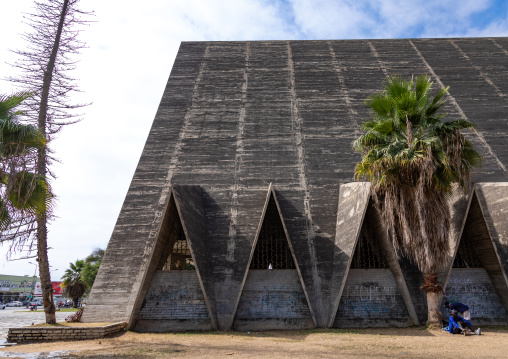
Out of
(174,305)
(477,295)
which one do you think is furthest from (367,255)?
(174,305)

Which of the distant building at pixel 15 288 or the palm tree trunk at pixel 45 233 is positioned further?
the distant building at pixel 15 288

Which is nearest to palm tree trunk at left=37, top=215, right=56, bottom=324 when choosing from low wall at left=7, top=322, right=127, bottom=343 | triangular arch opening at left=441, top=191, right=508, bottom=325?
low wall at left=7, top=322, right=127, bottom=343

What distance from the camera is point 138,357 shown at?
7.70 meters

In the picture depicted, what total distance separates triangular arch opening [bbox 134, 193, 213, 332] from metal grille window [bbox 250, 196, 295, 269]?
2.51 m

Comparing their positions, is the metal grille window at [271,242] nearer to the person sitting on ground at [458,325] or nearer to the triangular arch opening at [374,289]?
the triangular arch opening at [374,289]

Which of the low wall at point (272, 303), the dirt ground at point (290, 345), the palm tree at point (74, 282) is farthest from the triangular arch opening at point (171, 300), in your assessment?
the palm tree at point (74, 282)

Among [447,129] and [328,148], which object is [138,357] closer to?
[447,129]

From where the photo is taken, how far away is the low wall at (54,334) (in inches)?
400

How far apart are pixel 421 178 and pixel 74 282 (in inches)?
1419

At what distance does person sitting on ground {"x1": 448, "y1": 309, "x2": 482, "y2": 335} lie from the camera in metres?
10.4

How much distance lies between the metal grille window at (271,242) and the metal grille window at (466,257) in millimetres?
6360

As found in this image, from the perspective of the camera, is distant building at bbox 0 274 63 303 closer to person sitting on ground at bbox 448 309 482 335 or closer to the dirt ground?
the dirt ground

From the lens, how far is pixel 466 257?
540 inches

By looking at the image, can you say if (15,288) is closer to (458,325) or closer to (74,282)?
(74,282)
